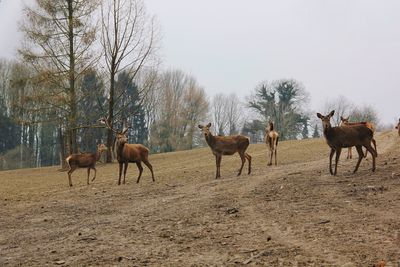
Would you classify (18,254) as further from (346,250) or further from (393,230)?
(393,230)

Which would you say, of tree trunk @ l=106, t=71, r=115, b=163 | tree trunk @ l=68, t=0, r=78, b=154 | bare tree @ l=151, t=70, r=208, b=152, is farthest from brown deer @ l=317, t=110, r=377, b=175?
bare tree @ l=151, t=70, r=208, b=152

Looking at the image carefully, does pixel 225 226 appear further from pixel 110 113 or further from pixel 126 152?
pixel 110 113

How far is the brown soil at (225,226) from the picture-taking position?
7.12m


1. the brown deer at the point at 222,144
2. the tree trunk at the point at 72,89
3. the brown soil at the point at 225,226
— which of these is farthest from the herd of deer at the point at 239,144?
the tree trunk at the point at 72,89

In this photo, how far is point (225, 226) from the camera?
9164 mm

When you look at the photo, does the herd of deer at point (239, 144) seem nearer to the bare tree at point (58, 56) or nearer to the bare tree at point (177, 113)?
the bare tree at point (58, 56)

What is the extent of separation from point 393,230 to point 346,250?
1.33 meters

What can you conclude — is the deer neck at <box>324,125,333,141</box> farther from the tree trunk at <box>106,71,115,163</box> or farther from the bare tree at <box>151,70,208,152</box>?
the bare tree at <box>151,70,208,152</box>

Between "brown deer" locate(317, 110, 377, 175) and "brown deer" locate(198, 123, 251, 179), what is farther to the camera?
Result: "brown deer" locate(198, 123, 251, 179)

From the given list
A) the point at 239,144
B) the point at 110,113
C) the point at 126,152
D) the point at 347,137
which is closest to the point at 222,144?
the point at 239,144

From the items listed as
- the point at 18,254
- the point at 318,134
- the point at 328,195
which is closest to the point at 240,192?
the point at 328,195

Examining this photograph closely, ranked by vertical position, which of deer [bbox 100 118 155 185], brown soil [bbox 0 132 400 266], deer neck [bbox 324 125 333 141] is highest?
deer neck [bbox 324 125 333 141]

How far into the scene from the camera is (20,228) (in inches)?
448

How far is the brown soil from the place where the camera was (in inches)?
280
